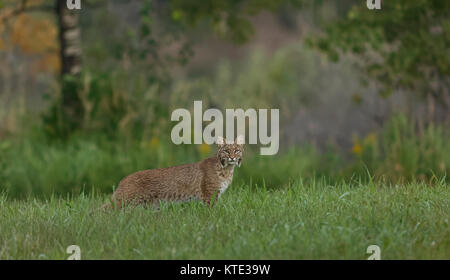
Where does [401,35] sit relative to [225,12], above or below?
below

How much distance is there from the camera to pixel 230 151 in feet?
23.1

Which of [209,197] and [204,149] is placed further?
[204,149]

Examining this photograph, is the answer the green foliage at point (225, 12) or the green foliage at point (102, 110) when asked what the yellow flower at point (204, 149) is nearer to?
the green foliage at point (102, 110)

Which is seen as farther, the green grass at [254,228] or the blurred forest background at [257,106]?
the blurred forest background at [257,106]

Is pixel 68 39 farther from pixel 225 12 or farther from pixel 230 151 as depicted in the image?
pixel 230 151

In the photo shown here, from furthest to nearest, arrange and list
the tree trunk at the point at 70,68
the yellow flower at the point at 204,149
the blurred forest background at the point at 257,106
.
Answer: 1. the tree trunk at the point at 70,68
2. the yellow flower at the point at 204,149
3. the blurred forest background at the point at 257,106

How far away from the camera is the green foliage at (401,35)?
1065 cm

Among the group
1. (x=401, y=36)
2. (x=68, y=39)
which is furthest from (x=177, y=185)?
(x=401, y=36)

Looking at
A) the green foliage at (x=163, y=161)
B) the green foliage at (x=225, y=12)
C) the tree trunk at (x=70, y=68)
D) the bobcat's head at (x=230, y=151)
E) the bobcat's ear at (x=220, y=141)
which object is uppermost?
the green foliage at (x=225, y=12)

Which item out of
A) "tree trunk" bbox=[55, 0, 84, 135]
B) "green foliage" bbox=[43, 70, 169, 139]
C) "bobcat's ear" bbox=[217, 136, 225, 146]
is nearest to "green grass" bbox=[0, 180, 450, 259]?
"bobcat's ear" bbox=[217, 136, 225, 146]

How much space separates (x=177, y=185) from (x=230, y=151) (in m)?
0.76

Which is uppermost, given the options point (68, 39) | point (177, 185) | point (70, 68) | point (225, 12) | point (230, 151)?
point (225, 12)

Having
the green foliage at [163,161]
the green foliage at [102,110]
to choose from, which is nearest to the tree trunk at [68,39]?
the green foliage at [102,110]

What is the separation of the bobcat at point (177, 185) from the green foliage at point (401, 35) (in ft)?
14.2
